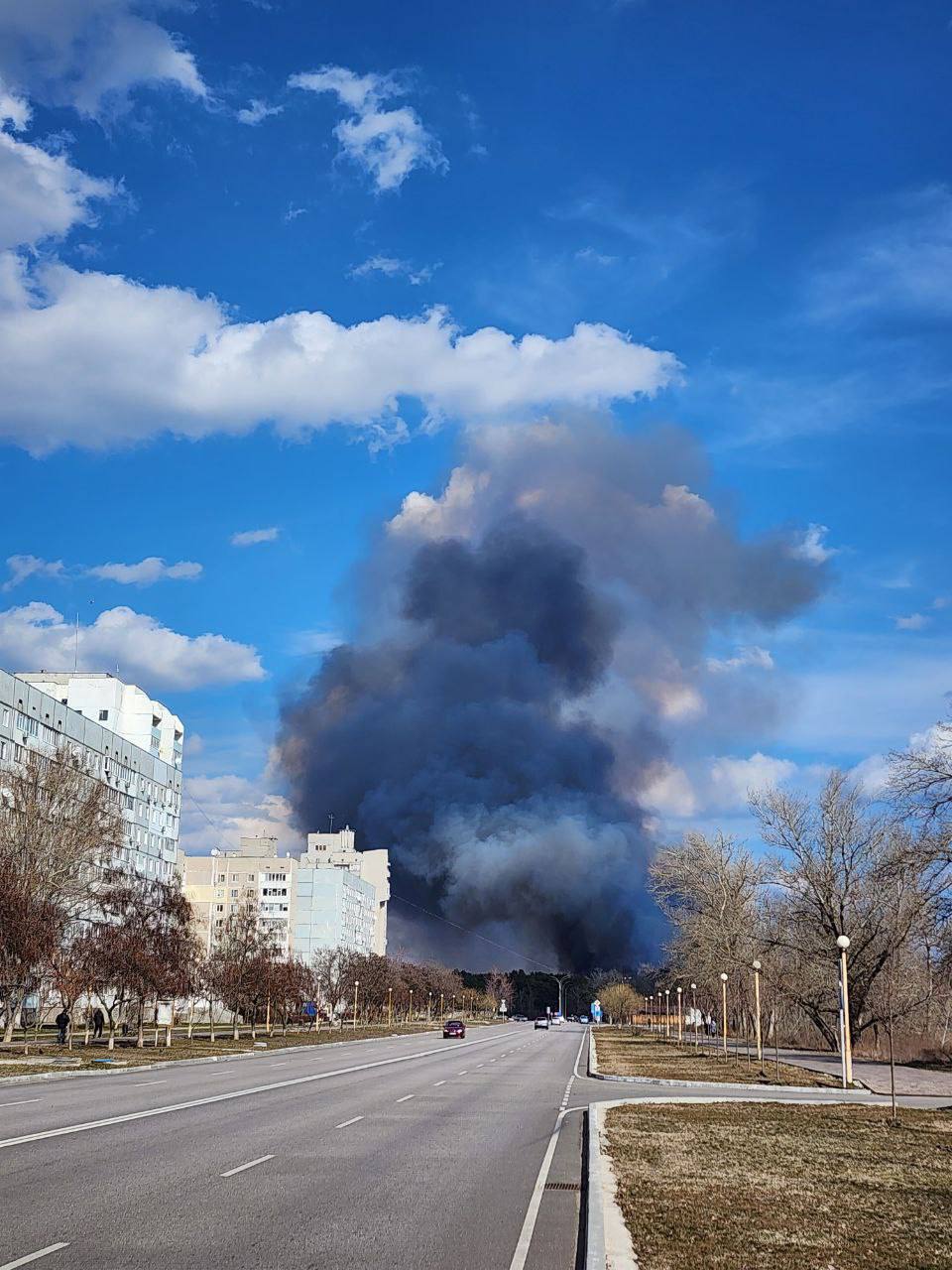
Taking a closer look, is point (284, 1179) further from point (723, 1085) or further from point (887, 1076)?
point (887, 1076)

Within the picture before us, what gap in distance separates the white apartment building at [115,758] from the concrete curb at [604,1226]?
259 ft

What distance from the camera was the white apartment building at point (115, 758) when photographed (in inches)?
3708

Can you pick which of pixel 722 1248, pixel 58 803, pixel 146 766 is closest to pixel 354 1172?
pixel 722 1248

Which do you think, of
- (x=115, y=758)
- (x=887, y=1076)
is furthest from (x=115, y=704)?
(x=887, y=1076)

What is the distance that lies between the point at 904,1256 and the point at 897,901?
47543mm

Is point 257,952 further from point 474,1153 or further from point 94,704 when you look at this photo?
point 474,1153

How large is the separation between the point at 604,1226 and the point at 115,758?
361 feet

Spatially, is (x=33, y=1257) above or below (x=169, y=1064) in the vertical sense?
above

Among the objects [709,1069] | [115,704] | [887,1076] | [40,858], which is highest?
[115,704]

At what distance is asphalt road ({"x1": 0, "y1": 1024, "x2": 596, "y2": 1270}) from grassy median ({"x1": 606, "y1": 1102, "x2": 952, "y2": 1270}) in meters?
1.01

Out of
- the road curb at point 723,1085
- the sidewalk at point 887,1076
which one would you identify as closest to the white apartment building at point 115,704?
the sidewalk at point 887,1076

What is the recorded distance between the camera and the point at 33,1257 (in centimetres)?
1000

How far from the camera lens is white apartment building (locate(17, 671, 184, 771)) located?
126 meters

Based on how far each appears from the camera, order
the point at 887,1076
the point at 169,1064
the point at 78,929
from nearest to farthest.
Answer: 1. the point at 887,1076
2. the point at 169,1064
3. the point at 78,929
